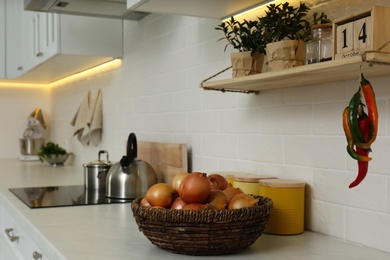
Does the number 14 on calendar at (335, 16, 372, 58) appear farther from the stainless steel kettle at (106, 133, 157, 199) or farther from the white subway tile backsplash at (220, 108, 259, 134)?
the stainless steel kettle at (106, 133, 157, 199)

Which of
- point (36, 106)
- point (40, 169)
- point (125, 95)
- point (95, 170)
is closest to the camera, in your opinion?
point (95, 170)

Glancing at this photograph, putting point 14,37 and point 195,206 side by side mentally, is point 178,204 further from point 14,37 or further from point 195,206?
point 14,37

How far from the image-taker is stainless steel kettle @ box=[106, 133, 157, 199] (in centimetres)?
206

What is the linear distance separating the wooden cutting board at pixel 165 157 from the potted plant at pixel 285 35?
2.55 feet

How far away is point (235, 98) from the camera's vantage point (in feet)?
5.96

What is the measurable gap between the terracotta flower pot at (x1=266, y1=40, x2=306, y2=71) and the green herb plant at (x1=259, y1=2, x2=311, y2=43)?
3 centimetres

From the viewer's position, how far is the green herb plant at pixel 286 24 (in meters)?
1.37

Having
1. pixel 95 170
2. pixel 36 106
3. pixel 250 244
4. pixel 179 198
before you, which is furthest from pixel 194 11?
pixel 36 106

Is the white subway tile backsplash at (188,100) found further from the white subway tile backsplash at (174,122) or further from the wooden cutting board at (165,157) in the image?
the wooden cutting board at (165,157)

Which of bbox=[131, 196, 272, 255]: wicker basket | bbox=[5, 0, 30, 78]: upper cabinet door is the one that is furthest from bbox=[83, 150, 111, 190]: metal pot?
bbox=[5, 0, 30, 78]: upper cabinet door

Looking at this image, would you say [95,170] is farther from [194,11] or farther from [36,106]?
[36,106]

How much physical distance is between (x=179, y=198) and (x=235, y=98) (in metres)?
0.67

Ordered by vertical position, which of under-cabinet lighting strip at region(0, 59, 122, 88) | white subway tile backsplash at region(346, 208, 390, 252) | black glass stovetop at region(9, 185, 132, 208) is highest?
under-cabinet lighting strip at region(0, 59, 122, 88)

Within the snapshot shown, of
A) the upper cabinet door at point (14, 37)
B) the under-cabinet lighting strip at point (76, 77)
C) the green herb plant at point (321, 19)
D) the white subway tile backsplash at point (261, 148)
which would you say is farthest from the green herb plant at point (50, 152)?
the green herb plant at point (321, 19)
